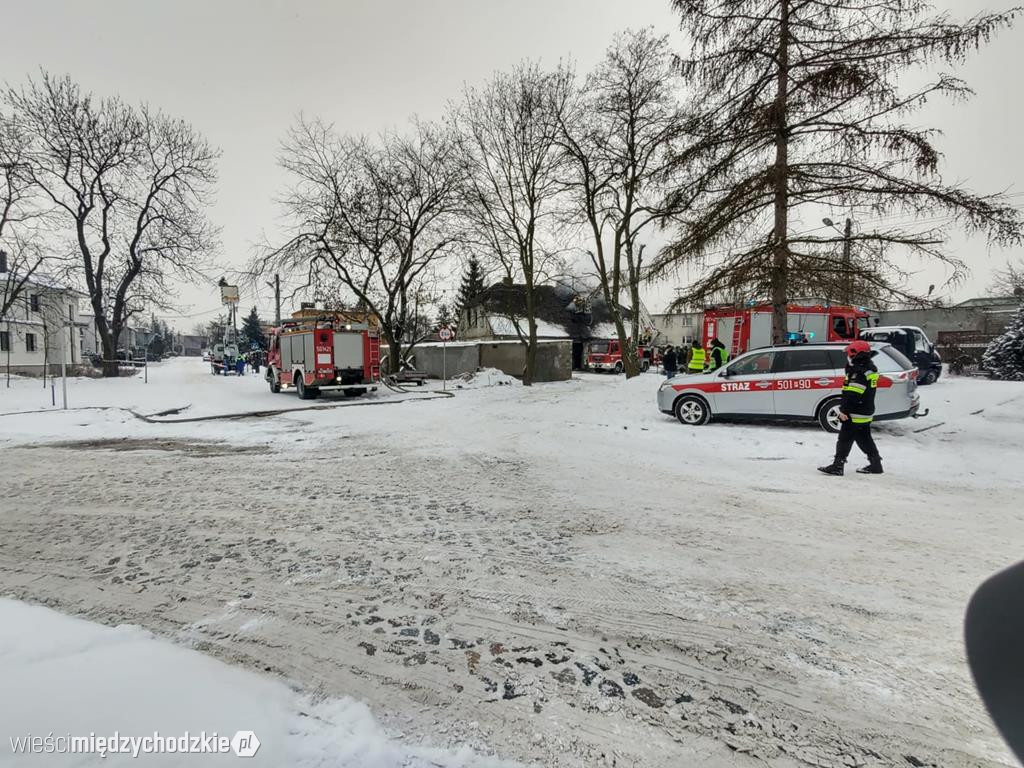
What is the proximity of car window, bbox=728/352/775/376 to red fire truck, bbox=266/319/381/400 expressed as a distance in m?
14.1

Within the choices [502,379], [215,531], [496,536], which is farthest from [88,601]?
[502,379]

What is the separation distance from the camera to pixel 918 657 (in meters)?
2.85

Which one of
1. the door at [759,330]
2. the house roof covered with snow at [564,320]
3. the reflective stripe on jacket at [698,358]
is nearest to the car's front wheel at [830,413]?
the reflective stripe on jacket at [698,358]

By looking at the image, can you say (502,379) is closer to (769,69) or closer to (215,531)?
(769,69)

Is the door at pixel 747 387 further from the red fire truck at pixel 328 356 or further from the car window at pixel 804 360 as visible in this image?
the red fire truck at pixel 328 356

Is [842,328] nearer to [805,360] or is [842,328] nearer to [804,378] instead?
[805,360]

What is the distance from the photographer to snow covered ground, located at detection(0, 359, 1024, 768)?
2395mm

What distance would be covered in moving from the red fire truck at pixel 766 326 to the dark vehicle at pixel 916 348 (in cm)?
136

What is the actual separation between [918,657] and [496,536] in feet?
10.2

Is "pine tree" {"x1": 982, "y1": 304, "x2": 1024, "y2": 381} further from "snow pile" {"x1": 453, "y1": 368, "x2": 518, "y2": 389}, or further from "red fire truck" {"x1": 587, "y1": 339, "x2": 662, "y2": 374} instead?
"red fire truck" {"x1": 587, "y1": 339, "x2": 662, "y2": 374}

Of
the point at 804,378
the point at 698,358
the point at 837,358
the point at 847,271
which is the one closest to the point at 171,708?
the point at 804,378

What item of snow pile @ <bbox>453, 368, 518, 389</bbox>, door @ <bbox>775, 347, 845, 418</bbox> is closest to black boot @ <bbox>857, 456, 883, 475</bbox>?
door @ <bbox>775, 347, 845, 418</bbox>

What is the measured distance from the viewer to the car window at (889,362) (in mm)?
9078

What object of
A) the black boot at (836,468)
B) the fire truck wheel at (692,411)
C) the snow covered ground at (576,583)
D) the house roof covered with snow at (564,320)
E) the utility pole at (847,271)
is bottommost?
the snow covered ground at (576,583)
